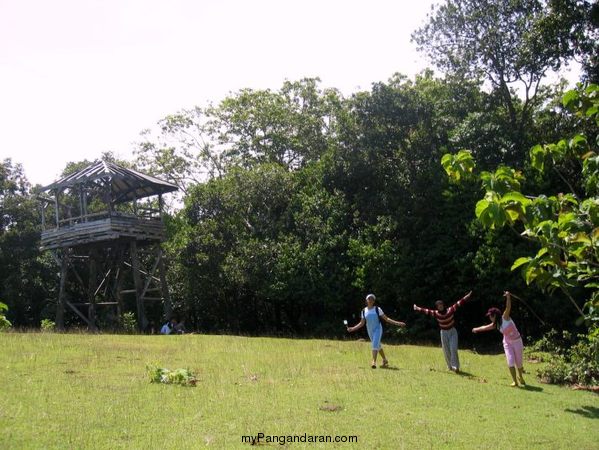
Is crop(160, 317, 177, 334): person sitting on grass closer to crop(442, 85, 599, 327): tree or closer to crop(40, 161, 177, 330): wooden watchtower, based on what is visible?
crop(40, 161, 177, 330): wooden watchtower

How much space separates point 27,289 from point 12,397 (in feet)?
91.7

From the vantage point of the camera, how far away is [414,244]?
25516mm

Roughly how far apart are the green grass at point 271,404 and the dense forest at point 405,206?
7556 millimetres

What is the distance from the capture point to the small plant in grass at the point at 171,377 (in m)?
12.5

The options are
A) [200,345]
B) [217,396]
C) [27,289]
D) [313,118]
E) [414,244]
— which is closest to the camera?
[217,396]

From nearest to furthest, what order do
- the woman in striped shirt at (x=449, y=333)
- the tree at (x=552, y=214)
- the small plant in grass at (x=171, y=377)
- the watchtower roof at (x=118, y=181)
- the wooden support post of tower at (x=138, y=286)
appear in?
the tree at (x=552, y=214) < the small plant in grass at (x=171, y=377) < the woman in striped shirt at (x=449, y=333) < the watchtower roof at (x=118, y=181) < the wooden support post of tower at (x=138, y=286)

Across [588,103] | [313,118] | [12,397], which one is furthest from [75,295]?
[588,103]

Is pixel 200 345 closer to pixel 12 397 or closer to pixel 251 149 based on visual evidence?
pixel 12 397

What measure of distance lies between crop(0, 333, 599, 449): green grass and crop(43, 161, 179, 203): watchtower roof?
1179 cm

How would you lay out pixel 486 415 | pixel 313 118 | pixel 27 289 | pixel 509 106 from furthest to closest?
pixel 313 118 < pixel 27 289 < pixel 509 106 < pixel 486 415

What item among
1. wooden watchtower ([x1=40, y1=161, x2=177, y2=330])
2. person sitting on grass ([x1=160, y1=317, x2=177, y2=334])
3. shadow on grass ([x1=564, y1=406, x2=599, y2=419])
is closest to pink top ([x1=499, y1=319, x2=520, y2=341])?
shadow on grass ([x1=564, y1=406, x2=599, y2=419])

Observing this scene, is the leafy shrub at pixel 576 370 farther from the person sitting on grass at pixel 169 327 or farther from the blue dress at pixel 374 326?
the person sitting on grass at pixel 169 327

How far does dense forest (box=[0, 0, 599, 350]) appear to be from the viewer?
2336cm

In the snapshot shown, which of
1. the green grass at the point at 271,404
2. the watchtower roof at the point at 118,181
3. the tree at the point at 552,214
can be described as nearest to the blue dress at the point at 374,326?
the green grass at the point at 271,404
